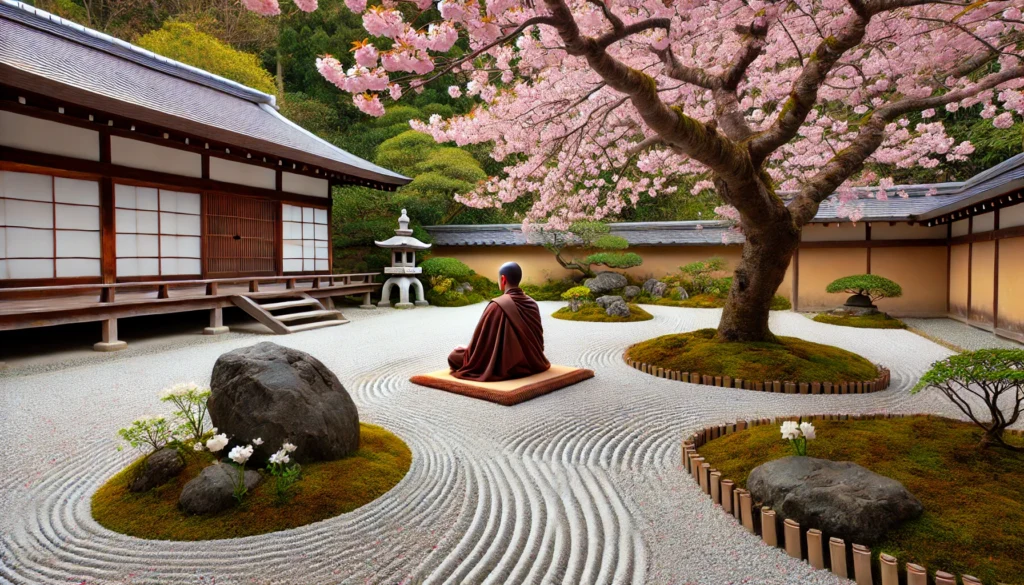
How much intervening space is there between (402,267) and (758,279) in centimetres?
968

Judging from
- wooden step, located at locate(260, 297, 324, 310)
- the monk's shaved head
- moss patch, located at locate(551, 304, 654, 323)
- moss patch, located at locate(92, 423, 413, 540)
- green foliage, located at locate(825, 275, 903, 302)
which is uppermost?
the monk's shaved head

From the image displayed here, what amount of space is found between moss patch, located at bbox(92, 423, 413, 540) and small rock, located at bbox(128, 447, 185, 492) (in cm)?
3

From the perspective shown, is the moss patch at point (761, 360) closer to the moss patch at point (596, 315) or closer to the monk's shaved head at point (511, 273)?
the monk's shaved head at point (511, 273)

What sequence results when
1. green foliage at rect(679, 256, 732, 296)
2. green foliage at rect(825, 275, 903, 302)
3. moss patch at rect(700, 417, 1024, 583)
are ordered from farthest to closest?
green foliage at rect(679, 256, 732, 296), green foliage at rect(825, 275, 903, 302), moss patch at rect(700, 417, 1024, 583)

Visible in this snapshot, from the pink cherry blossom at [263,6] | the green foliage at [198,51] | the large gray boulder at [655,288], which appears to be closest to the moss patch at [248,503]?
the pink cherry blossom at [263,6]

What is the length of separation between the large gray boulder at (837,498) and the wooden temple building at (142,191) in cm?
787

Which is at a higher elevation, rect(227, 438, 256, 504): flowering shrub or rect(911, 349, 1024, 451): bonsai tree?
rect(911, 349, 1024, 451): bonsai tree

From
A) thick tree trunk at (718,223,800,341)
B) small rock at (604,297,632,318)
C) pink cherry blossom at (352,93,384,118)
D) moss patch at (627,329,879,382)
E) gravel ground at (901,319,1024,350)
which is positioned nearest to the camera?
A: pink cherry blossom at (352,93,384,118)

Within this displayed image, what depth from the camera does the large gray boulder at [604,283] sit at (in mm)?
14414

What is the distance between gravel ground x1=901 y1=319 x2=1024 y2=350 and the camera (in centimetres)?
772

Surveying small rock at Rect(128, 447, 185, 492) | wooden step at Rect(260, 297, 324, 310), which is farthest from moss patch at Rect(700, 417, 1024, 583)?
wooden step at Rect(260, 297, 324, 310)

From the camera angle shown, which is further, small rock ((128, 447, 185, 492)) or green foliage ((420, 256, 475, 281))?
green foliage ((420, 256, 475, 281))

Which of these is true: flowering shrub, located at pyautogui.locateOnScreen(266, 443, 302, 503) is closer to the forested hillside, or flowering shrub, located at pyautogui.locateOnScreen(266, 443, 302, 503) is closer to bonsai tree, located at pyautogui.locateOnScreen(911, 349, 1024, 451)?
bonsai tree, located at pyautogui.locateOnScreen(911, 349, 1024, 451)

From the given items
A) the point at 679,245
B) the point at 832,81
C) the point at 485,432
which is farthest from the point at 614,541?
the point at 679,245
